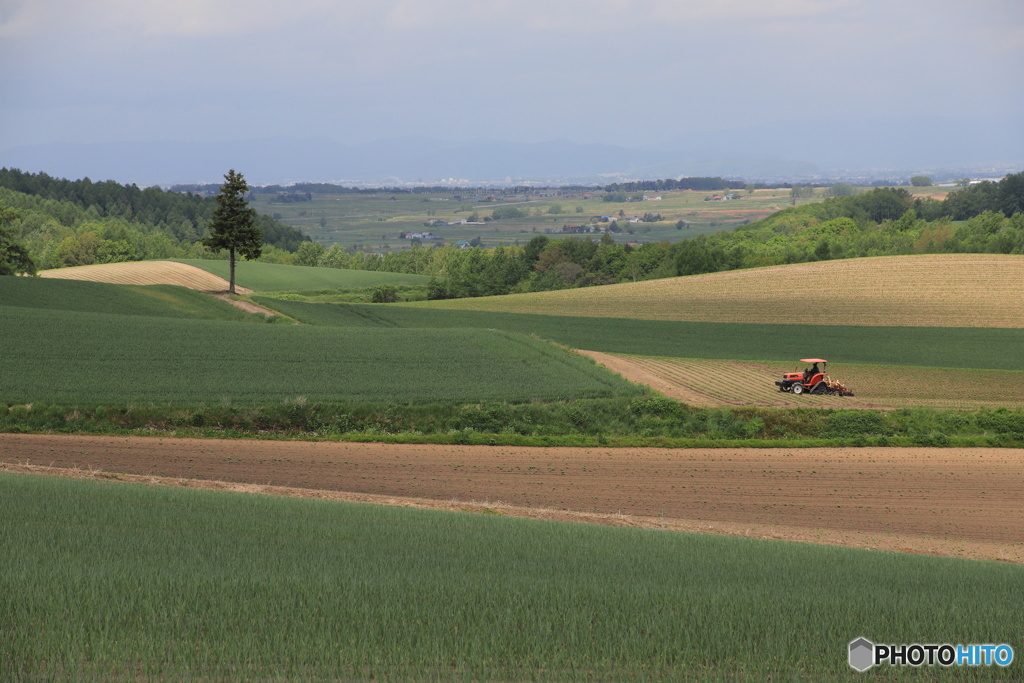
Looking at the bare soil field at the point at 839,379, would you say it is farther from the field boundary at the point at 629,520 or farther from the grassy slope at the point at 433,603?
the grassy slope at the point at 433,603

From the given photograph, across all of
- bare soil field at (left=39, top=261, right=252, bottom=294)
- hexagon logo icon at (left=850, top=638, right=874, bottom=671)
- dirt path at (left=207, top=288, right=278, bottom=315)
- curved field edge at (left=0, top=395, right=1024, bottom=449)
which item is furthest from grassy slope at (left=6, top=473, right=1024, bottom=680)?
bare soil field at (left=39, top=261, right=252, bottom=294)

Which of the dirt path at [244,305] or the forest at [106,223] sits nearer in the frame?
the dirt path at [244,305]

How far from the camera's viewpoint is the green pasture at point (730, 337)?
Result: 47.8 m

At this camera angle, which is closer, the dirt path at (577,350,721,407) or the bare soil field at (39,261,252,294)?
the dirt path at (577,350,721,407)

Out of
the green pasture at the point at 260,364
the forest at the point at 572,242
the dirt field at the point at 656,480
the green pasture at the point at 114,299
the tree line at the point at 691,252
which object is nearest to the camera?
the dirt field at the point at 656,480

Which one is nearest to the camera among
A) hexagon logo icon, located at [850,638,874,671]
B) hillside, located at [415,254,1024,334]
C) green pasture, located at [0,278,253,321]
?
hexagon logo icon, located at [850,638,874,671]

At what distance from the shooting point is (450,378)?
32.8m

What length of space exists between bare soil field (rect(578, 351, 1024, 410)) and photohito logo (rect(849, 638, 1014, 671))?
2499 cm

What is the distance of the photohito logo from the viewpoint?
25.8ft

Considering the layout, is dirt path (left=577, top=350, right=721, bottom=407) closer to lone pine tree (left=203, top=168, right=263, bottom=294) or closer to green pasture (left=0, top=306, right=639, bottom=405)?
green pasture (left=0, top=306, right=639, bottom=405)

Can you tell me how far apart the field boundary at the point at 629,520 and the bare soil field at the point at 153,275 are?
61033mm

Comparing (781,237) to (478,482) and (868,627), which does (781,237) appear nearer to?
(478,482)

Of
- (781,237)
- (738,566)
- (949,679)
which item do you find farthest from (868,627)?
(781,237)

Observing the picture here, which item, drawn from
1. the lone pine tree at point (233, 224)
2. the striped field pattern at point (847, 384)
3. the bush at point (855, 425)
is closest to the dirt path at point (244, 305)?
the lone pine tree at point (233, 224)
